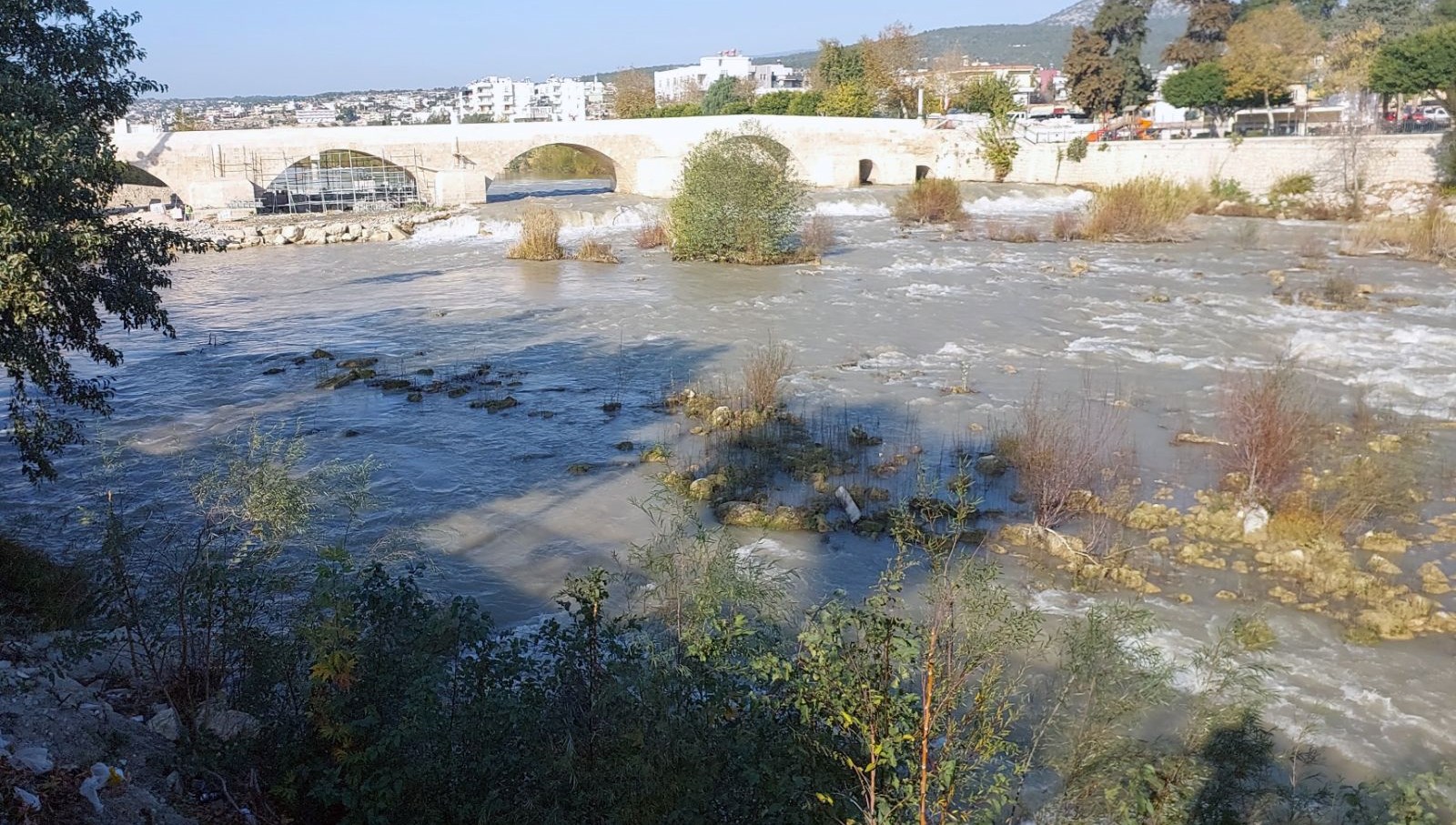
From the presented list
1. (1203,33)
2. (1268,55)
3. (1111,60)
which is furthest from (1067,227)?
(1203,33)

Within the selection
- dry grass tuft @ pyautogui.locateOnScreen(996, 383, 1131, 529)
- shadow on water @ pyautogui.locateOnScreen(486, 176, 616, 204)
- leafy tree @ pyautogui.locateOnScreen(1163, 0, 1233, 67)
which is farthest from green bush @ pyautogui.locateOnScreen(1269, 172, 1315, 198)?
dry grass tuft @ pyautogui.locateOnScreen(996, 383, 1131, 529)

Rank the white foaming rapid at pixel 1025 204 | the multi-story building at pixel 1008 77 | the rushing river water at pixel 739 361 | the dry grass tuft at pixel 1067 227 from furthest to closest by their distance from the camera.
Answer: the multi-story building at pixel 1008 77, the white foaming rapid at pixel 1025 204, the dry grass tuft at pixel 1067 227, the rushing river water at pixel 739 361

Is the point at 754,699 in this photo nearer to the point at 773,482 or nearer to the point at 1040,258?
the point at 773,482

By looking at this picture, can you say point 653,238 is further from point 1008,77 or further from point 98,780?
point 1008,77

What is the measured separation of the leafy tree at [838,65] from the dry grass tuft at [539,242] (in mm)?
30633

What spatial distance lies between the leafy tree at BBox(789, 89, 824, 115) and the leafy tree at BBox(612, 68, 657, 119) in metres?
8.42

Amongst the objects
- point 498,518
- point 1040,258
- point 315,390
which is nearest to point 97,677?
point 498,518

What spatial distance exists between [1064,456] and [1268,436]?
1.97 metres

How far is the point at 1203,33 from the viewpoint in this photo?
50562 mm

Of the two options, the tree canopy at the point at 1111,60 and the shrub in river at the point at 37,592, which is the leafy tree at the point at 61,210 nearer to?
the shrub in river at the point at 37,592

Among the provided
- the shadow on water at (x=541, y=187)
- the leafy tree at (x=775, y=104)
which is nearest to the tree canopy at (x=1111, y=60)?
the leafy tree at (x=775, y=104)

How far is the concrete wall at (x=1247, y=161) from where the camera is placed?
31.5 meters

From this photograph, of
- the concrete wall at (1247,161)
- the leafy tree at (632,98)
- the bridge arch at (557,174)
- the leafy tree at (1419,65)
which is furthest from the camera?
the leafy tree at (632,98)

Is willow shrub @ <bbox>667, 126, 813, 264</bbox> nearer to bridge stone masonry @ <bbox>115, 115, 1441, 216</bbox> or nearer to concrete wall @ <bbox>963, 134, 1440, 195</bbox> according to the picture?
bridge stone masonry @ <bbox>115, 115, 1441, 216</bbox>
